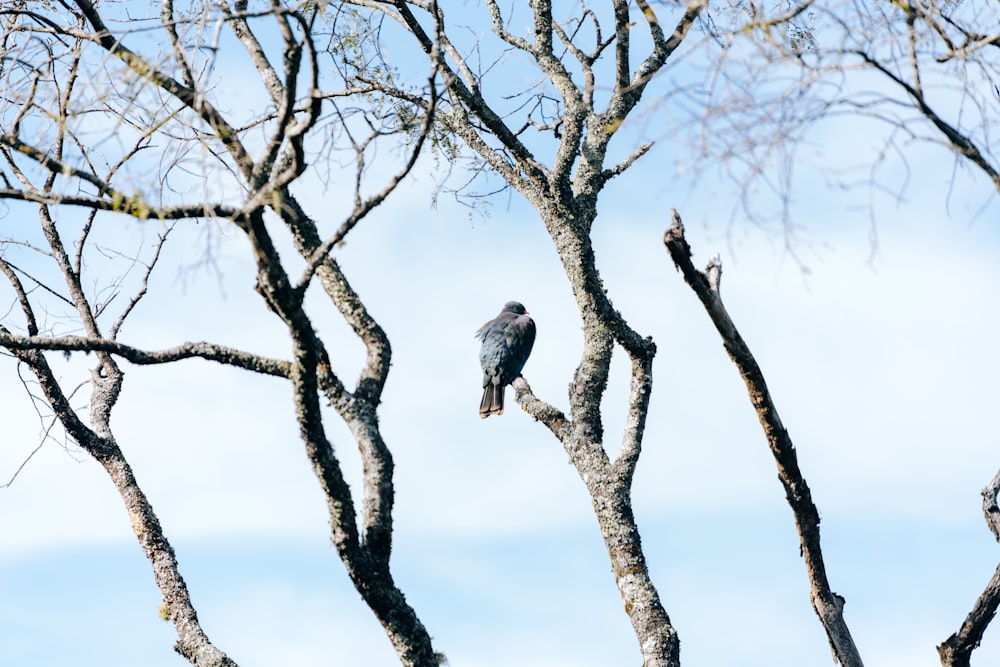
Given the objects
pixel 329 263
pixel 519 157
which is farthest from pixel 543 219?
pixel 329 263

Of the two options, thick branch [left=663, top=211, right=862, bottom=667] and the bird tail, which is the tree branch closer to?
thick branch [left=663, top=211, right=862, bottom=667]

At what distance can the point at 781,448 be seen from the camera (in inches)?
214

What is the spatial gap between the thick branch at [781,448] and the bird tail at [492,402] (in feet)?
12.6

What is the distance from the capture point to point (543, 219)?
23.0 feet

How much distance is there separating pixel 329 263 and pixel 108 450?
2.40m

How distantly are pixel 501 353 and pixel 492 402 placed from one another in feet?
1.60

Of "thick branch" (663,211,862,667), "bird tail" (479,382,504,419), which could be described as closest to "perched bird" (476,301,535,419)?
"bird tail" (479,382,504,419)

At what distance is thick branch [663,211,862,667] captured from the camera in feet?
15.9

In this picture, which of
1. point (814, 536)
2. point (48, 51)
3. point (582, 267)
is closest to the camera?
point (48, 51)

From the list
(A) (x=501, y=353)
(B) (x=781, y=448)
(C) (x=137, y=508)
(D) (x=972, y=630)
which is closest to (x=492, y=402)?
(A) (x=501, y=353)

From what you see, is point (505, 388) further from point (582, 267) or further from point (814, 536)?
point (814, 536)

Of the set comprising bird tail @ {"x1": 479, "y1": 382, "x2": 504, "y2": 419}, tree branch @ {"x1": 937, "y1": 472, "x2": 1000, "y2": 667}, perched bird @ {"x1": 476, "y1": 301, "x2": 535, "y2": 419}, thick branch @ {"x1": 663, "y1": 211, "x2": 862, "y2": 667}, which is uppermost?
perched bird @ {"x1": 476, "y1": 301, "x2": 535, "y2": 419}

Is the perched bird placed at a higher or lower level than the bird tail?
higher

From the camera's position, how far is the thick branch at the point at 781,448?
191 inches
